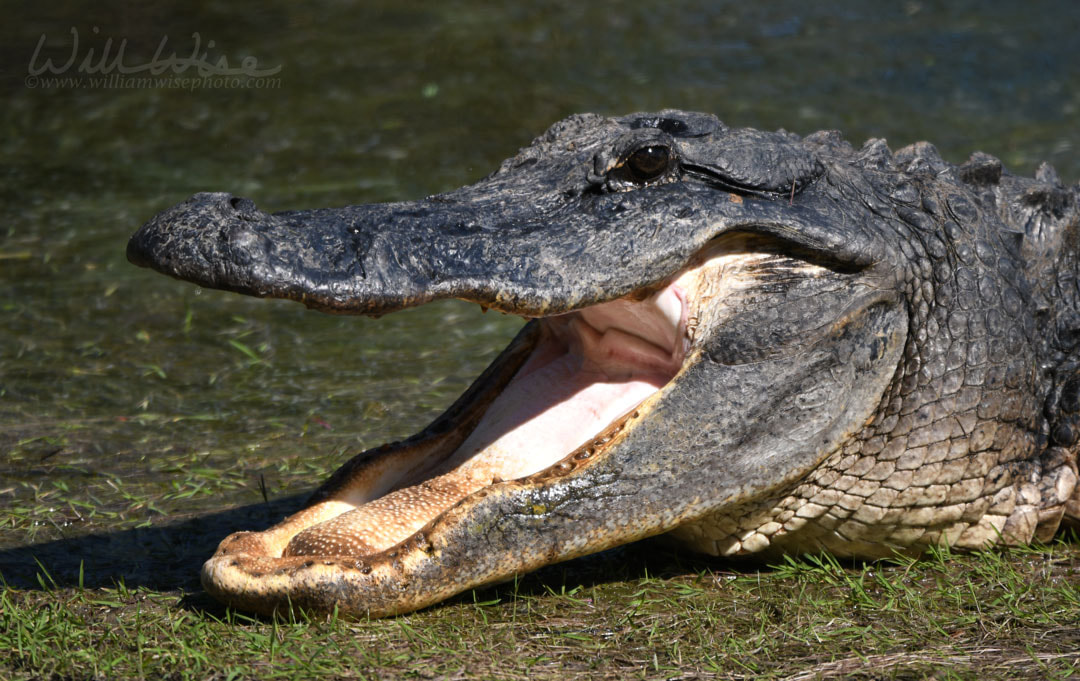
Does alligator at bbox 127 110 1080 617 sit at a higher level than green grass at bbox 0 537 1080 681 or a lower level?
higher

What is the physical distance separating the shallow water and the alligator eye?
1575mm

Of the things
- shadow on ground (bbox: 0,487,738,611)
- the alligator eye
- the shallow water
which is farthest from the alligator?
the shallow water

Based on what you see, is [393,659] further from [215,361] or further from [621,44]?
[621,44]

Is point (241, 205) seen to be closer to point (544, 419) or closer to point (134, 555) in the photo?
point (544, 419)

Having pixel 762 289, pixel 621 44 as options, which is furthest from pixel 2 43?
pixel 762 289

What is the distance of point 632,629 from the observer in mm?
2822

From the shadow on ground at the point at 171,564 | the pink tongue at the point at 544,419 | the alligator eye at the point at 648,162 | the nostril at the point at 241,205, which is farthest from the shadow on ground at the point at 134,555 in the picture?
the alligator eye at the point at 648,162

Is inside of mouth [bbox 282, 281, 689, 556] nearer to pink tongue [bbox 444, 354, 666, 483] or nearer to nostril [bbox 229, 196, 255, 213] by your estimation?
pink tongue [bbox 444, 354, 666, 483]

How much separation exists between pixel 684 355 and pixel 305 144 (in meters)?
5.51

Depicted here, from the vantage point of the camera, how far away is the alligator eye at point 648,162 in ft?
9.31

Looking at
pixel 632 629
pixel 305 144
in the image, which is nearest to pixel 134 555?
pixel 632 629

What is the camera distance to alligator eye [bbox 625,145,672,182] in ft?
9.31

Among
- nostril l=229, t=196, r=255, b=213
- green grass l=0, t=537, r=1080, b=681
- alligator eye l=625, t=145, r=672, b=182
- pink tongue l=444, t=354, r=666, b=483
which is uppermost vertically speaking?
alligator eye l=625, t=145, r=672, b=182

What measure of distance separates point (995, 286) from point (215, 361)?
122 inches
